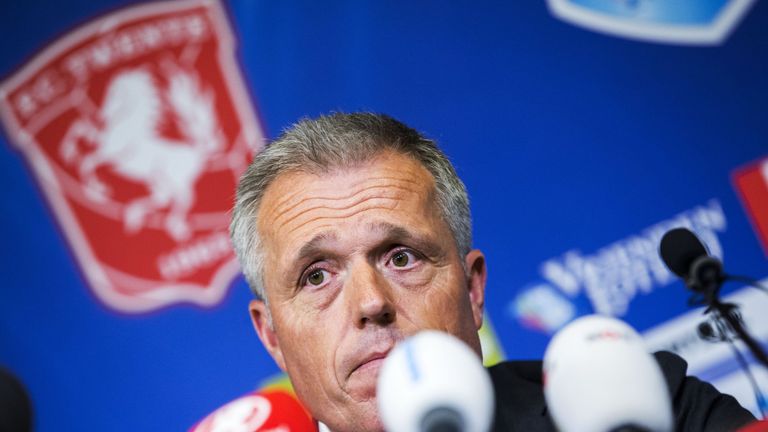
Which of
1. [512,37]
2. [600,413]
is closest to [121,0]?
[512,37]

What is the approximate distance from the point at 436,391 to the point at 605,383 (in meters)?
0.21

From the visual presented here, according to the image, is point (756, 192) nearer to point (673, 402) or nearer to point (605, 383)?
point (673, 402)

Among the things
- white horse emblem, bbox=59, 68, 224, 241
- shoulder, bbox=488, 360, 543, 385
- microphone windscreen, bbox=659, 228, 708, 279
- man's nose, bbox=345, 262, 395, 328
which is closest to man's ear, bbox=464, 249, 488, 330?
shoulder, bbox=488, 360, 543, 385

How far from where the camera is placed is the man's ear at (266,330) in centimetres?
229

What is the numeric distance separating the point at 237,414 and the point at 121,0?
189 cm

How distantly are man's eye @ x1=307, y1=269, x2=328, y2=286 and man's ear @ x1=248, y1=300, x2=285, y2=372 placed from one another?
0.25 meters

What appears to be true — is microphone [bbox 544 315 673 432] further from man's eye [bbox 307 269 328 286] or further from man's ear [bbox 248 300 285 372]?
man's ear [bbox 248 300 285 372]

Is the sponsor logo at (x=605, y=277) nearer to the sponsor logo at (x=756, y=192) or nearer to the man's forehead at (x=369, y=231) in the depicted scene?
the sponsor logo at (x=756, y=192)

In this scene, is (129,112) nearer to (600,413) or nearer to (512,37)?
(512,37)

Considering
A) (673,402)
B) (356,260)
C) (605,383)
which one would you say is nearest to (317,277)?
(356,260)

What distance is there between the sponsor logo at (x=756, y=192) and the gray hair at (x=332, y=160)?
133 centimetres

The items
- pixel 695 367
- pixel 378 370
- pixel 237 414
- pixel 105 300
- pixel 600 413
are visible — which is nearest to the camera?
pixel 600 413

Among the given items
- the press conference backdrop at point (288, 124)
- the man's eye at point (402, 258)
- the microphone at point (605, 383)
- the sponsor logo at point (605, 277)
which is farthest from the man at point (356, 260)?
the press conference backdrop at point (288, 124)

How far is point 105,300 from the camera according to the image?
3334mm
